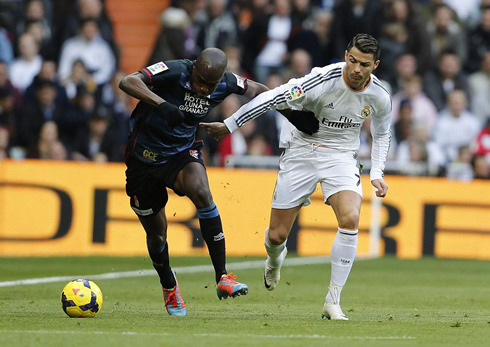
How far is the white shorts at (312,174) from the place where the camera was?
906cm

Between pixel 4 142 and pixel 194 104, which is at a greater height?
pixel 194 104

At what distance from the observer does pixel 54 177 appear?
1580 centimetres

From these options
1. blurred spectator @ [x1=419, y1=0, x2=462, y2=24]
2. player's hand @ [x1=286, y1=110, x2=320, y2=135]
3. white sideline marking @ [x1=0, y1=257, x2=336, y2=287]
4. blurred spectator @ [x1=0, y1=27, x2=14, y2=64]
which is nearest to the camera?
player's hand @ [x1=286, y1=110, x2=320, y2=135]

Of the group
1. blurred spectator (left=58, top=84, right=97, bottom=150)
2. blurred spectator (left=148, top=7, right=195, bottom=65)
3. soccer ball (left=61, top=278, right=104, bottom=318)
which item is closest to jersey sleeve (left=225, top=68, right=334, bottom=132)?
soccer ball (left=61, top=278, right=104, bottom=318)

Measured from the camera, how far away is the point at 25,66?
59.9 feet

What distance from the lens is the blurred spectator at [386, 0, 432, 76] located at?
1839 cm

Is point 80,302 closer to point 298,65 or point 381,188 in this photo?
point 381,188

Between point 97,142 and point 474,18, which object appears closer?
point 97,142

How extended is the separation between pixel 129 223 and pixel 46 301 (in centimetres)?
587

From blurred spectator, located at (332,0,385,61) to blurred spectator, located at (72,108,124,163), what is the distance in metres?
4.46

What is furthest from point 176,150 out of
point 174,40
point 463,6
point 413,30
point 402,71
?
point 463,6

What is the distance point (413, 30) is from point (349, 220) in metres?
10.7

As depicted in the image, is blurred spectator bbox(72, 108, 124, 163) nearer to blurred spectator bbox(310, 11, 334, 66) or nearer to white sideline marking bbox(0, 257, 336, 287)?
white sideline marking bbox(0, 257, 336, 287)

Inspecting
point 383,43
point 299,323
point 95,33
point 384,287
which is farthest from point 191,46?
point 299,323
